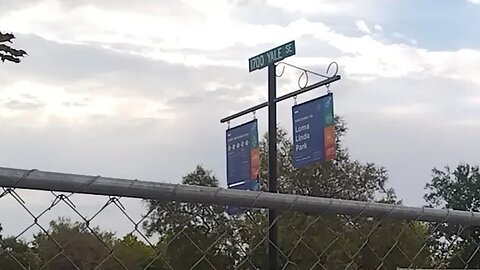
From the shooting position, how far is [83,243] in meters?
2.18

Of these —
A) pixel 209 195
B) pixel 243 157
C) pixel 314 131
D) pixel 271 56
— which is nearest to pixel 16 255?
pixel 209 195

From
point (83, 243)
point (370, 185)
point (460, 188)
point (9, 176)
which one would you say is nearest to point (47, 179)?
point (9, 176)

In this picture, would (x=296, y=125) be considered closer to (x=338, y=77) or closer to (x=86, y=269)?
(x=338, y=77)

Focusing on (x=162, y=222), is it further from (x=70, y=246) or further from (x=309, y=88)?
(x=309, y=88)

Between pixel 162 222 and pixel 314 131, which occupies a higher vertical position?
pixel 314 131

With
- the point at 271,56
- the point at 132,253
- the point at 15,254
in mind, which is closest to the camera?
the point at 15,254

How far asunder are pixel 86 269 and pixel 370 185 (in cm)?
2225

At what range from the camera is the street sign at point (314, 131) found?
1088 cm

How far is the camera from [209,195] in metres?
2.29

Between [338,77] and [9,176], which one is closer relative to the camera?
[9,176]

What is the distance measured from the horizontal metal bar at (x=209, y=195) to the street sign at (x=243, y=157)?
28.7ft

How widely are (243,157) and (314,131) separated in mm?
1425

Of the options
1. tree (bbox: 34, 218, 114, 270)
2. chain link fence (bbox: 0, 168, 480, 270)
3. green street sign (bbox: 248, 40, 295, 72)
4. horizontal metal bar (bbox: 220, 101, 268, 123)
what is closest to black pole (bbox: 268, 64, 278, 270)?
green street sign (bbox: 248, 40, 295, 72)

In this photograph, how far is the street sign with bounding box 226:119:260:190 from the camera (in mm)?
11805
